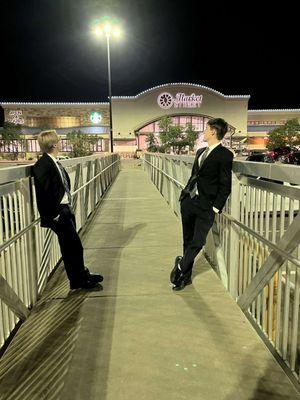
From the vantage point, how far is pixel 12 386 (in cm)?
282

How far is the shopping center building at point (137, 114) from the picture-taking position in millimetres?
74938

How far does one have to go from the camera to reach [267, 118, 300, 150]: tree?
69.2 m

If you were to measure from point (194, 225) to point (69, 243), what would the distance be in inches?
55.1

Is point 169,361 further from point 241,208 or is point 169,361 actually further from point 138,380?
point 241,208

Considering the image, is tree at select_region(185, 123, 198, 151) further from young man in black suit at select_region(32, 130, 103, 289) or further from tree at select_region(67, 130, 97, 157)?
young man in black suit at select_region(32, 130, 103, 289)

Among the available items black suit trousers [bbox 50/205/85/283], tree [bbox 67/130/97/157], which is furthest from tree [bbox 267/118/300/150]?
black suit trousers [bbox 50/205/85/283]

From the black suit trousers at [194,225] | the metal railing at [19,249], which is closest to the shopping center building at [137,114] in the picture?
the metal railing at [19,249]

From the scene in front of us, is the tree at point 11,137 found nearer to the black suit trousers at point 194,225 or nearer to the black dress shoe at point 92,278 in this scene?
the black dress shoe at point 92,278

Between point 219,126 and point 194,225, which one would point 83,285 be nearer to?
point 194,225

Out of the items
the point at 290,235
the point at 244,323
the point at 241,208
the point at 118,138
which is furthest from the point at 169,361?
the point at 118,138

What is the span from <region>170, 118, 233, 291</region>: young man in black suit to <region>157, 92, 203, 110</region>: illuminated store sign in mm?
72808

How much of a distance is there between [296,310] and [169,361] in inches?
40.4

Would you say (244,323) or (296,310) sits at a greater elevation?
(296,310)

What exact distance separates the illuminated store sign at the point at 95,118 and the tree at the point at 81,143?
7.92 metres
